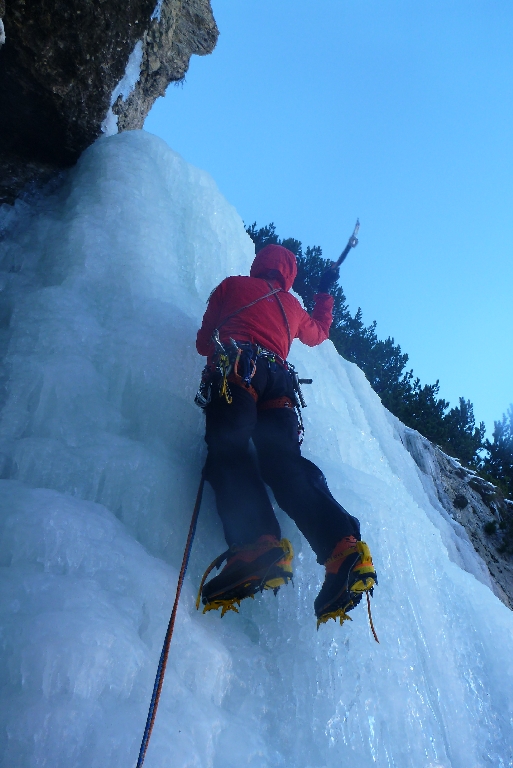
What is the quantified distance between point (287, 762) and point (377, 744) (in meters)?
0.37

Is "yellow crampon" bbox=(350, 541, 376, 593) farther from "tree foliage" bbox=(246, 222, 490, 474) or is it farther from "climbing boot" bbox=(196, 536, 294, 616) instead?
"tree foliage" bbox=(246, 222, 490, 474)

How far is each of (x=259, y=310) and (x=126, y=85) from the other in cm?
359

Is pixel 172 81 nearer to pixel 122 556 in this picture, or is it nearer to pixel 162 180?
pixel 162 180

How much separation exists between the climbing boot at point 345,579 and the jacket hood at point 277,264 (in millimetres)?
1799

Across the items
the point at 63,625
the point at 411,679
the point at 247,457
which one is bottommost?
the point at 63,625

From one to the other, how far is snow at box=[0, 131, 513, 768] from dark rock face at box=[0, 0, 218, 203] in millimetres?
1254

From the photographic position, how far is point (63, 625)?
148cm

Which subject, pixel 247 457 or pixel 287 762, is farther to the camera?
pixel 247 457

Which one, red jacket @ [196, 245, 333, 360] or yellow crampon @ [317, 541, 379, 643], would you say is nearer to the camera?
yellow crampon @ [317, 541, 379, 643]

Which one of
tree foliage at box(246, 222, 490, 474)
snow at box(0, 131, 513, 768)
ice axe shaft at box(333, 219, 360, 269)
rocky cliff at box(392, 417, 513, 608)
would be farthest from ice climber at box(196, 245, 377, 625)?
tree foliage at box(246, 222, 490, 474)

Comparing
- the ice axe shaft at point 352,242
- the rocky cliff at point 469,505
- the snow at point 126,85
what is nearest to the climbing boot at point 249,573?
the ice axe shaft at point 352,242

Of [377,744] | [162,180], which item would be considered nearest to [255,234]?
Answer: [162,180]

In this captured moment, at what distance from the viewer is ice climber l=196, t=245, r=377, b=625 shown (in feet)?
6.18

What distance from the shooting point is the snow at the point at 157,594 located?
4.74 ft
